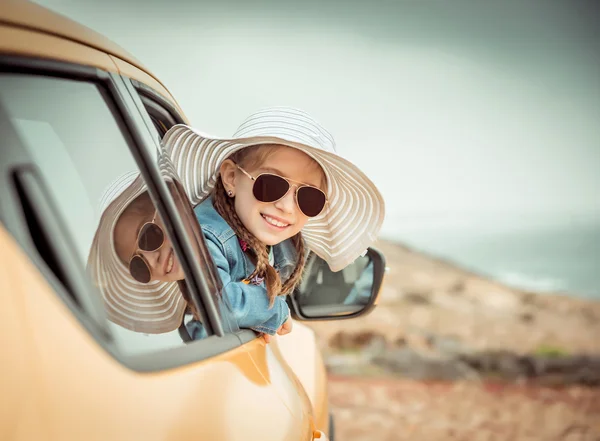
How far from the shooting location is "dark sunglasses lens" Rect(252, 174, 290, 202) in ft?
6.14

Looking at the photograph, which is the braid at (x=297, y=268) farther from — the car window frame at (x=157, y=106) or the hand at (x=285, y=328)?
the car window frame at (x=157, y=106)

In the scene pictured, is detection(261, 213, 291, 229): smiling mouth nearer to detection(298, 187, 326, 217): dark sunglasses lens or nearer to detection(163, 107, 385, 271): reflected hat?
detection(298, 187, 326, 217): dark sunglasses lens

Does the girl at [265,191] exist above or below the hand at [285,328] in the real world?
above

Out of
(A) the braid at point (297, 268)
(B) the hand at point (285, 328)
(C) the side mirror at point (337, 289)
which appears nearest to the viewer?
(B) the hand at point (285, 328)

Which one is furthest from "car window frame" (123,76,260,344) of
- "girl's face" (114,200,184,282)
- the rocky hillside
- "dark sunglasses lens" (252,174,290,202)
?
the rocky hillside

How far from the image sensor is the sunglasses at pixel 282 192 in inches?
73.7

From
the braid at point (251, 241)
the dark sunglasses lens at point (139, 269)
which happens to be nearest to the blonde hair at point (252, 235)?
the braid at point (251, 241)

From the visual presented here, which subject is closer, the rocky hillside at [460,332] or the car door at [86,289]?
the car door at [86,289]

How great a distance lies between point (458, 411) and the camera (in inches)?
268

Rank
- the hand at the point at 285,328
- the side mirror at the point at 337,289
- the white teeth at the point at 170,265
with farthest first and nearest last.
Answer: the side mirror at the point at 337,289 → the hand at the point at 285,328 → the white teeth at the point at 170,265

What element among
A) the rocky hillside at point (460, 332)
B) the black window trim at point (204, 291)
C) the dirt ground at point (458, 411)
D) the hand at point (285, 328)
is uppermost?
the black window trim at point (204, 291)

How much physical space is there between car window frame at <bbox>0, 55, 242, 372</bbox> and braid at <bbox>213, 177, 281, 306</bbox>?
0.34 m

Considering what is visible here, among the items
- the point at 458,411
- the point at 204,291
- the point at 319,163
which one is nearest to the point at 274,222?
the point at 319,163

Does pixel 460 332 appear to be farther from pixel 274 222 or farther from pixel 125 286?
pixel 125 286
